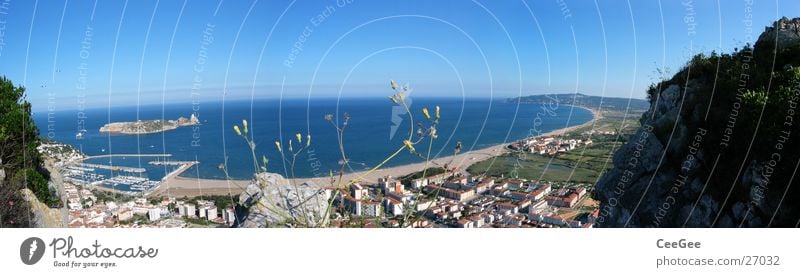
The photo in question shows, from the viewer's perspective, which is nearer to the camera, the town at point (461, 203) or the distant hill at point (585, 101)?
the town at point (461, 203)


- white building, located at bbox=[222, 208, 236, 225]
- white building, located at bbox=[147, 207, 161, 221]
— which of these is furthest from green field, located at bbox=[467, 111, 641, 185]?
white building, located at bbox=[147, 207, 161, 221]

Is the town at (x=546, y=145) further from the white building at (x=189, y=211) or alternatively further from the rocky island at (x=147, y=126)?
the rocky island at (x=147, y=126)

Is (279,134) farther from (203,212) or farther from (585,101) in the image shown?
(585,101)

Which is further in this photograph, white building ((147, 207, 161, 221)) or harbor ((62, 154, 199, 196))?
harbor ((62, 154, 199, 196))

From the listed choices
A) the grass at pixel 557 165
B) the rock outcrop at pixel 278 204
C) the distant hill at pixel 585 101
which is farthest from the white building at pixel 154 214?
the distant hill at pixel 585 101
